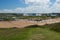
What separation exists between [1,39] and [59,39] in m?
6.01

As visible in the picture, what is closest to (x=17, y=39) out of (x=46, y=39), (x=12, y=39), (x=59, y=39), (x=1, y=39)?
(x=12, y=39)

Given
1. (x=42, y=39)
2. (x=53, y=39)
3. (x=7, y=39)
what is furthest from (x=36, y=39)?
(x=7, y=39)

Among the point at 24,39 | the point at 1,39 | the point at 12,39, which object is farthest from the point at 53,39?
the point at 1,39

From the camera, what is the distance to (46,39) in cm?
1552

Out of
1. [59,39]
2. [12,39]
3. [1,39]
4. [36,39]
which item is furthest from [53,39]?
[1,39]

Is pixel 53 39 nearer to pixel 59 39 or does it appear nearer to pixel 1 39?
pixel 59 39

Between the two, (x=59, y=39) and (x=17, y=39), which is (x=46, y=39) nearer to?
(x=59, y=39)

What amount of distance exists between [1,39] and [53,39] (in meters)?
5.40

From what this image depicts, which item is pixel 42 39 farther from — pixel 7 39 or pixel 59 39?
pixel 7 39

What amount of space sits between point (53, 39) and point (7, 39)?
476 centimetres

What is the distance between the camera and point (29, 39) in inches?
615

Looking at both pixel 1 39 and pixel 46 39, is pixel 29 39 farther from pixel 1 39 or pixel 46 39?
pixel 1 39

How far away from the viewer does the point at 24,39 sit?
15.7m

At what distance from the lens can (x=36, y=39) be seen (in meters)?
15.5
